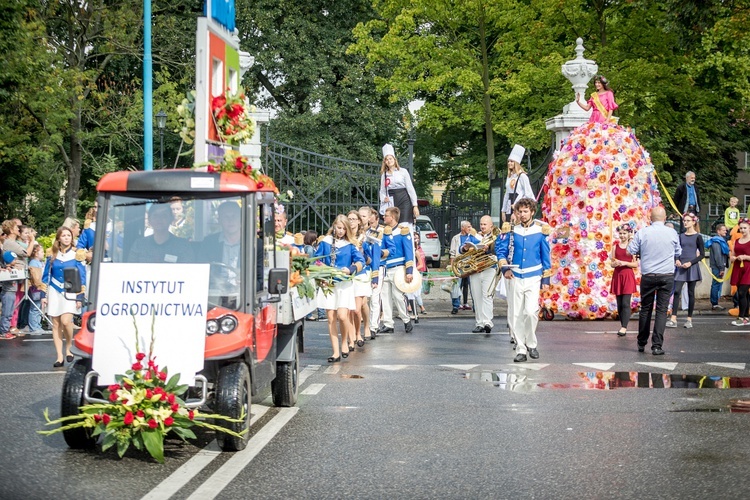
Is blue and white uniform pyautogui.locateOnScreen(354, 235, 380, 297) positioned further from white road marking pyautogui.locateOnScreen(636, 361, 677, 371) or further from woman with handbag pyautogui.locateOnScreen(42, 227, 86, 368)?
white road marking pyautogui.locateOnScreen(636, 361, 677, 371)

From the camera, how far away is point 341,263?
14930 mm

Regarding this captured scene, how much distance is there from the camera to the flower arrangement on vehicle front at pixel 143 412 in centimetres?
810

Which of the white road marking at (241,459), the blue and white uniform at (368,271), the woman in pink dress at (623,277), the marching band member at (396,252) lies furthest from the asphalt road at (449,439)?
the marching band member at (396,252)

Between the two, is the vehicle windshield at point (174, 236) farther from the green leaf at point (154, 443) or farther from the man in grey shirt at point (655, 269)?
the man in grey shirt at point (655, 269)

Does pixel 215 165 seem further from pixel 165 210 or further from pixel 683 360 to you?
pixel 683 360

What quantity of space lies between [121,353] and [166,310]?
0.43 meters

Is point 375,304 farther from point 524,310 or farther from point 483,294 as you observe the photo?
point 524,310

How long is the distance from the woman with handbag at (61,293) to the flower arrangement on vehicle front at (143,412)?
6148 millimetres

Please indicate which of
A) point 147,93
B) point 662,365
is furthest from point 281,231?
point 147,93

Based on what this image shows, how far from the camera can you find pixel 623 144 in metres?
20.5

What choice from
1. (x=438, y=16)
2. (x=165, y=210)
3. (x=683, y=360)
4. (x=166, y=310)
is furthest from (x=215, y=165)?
(x=438, y=16)

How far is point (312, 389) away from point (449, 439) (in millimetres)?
3217

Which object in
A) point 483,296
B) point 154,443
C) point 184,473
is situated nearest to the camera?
point 184,473

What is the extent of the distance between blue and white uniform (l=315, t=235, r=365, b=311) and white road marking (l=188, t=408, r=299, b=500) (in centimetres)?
391
